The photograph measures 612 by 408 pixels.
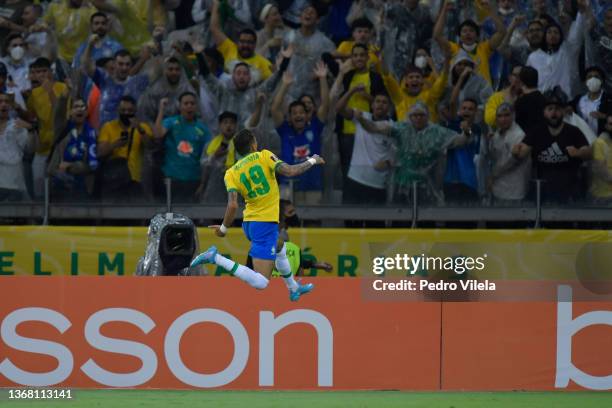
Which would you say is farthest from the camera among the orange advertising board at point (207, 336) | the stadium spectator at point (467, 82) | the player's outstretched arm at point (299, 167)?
the stadium spectator at point (467, 82)

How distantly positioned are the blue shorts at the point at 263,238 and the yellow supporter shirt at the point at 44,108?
487cm

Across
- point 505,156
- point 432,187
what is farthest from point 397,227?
point 505,156

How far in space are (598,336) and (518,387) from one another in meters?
0.97

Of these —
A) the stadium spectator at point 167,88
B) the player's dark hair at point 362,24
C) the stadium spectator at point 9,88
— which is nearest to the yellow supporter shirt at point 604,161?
the player's dark hair at point 362,24

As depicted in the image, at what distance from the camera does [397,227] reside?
1470 centimetres

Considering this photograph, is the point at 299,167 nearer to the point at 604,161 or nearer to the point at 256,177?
the point at 256,177

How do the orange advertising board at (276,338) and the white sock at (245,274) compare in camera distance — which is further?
the orange advertising board at (276,338)

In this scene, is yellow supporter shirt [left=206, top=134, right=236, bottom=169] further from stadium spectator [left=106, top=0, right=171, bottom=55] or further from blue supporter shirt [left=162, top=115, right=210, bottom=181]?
stadium spectator [left=106, top=0, right=171, bottom=55]

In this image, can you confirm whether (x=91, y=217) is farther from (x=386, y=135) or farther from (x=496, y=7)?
(x=496, y=7)

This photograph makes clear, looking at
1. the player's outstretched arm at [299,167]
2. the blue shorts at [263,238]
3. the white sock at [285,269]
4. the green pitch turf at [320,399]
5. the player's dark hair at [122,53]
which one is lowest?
the green pitch turf at [320,399]

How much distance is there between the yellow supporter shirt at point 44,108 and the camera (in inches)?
590

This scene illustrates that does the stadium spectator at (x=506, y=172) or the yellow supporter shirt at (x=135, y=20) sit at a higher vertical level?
the yellow supporter shirt at (x=135, y=20)

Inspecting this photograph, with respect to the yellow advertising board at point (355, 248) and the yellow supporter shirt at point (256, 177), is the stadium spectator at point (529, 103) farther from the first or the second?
the yellow supporter shirt at point (256, 177)

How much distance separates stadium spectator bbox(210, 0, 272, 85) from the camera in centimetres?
1517
